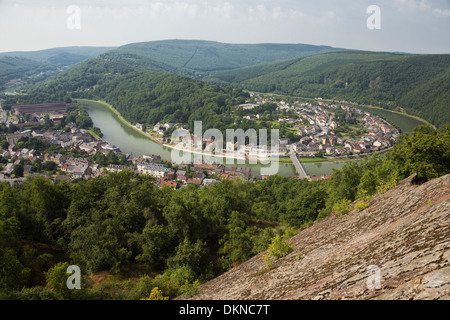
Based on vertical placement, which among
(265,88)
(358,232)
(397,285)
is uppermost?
(265,88)

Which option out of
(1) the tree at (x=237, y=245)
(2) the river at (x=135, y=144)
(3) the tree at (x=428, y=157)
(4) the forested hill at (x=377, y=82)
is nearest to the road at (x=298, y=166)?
(2) the river at (x=135, y=144)

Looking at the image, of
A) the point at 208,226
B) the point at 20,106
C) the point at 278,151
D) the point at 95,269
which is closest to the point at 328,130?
the point at 278,151

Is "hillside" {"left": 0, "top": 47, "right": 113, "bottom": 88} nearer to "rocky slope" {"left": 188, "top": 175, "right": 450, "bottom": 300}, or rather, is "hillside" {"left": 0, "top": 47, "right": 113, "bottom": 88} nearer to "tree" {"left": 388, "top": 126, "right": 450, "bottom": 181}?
"rocky slope" {"left": 188, "top": 175, "right": 450, "bottom": 300}

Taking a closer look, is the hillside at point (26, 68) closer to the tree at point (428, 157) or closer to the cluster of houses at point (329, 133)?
the cluster of houses at point (329, 133)

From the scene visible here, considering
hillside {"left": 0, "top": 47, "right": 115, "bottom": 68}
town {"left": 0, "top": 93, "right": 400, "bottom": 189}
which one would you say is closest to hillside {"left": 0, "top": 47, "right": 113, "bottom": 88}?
hillside {"left": 0, "top": 47, "right": 115, "bottom": 68}

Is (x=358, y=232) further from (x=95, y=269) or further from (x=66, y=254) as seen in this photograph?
(x=66, y=254)

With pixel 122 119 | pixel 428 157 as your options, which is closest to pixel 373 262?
pixel 428 157
